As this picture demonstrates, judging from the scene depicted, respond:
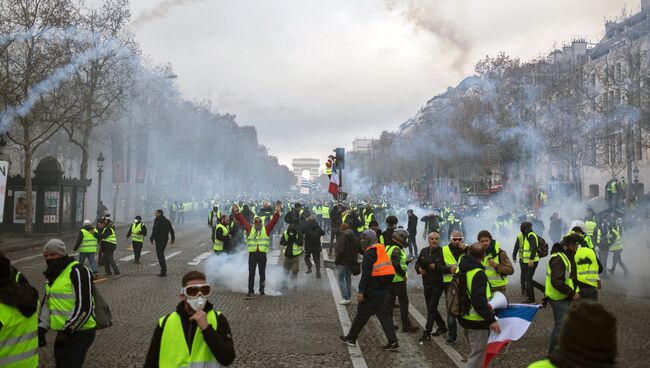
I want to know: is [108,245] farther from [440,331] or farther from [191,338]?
[191,338]

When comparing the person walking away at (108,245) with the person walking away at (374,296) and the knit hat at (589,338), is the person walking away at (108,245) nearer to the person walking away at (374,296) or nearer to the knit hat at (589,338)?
the person walking away at (374,296)

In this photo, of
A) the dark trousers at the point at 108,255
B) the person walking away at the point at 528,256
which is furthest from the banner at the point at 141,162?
the person walking away at the point at 528,256

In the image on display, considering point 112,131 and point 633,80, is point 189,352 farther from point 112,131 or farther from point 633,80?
point 112,131

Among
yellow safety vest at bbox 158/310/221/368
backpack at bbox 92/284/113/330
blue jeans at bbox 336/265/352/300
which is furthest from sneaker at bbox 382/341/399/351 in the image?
yellow safety vest at bbox 158/310/221/368

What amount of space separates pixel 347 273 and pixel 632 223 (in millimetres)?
20920

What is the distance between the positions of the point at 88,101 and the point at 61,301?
26862 mm

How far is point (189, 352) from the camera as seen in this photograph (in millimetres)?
3438

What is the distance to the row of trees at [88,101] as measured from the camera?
25047mm

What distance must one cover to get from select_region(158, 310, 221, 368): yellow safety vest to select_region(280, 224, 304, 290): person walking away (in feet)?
30.7

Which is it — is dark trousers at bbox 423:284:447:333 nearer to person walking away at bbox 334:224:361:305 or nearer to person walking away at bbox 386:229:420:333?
person walking away at bbox 386:229:420:333

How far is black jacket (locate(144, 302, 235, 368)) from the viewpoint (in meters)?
3.36

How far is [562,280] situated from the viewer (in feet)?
21.8

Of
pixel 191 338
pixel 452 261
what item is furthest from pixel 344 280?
pixel 191 338

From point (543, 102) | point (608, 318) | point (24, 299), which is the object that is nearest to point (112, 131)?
point (543, 102)
